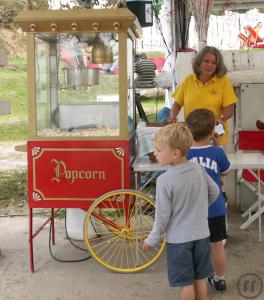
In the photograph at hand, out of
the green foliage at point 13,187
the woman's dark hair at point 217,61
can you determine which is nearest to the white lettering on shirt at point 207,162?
the woman's dark hair at point 217,61

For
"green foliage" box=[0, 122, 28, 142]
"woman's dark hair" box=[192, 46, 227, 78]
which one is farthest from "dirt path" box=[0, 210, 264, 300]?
"green foliage" box=[0, 122, 28, 142]

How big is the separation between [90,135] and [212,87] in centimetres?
104

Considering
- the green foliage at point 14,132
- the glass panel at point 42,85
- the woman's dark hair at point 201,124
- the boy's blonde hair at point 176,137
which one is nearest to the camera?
the boy's blonde hair at point 176,137

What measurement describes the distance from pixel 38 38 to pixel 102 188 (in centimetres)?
118

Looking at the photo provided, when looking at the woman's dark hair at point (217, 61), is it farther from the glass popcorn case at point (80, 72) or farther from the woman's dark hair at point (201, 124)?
the woman's dark hair at point (201, 124)

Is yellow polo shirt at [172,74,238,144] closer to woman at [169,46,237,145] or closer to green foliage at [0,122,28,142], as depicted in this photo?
woman at [169,46,237,145]

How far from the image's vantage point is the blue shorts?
106 inches

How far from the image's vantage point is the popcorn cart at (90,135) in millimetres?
3627

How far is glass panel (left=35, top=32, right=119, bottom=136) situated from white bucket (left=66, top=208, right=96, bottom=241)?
79cm

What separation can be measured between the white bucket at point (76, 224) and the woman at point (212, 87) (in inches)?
49.9

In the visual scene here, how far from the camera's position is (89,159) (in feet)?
12.2

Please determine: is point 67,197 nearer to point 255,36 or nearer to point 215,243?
point 215,243

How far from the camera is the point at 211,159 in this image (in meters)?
3.10

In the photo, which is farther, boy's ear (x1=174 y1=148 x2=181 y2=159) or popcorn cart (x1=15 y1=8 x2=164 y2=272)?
popcorn cart (x1=15 y1=8 x2=164 y2=272)
